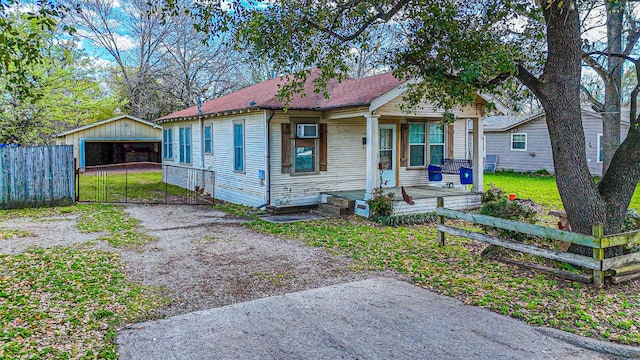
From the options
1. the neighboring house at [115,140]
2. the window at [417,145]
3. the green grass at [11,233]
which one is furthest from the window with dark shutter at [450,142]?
the neighboring house at [115,140]

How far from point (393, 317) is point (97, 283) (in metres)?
4.02

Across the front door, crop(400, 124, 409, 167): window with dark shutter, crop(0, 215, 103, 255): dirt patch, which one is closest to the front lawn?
crop(0, 215, 103, 255): dirt patch

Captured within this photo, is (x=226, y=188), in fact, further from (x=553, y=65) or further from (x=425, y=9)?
(x=553, y=65)

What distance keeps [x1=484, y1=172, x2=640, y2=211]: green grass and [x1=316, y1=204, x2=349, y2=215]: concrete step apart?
655cm

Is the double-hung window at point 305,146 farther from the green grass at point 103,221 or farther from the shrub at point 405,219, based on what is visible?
the green grass at point 103,221

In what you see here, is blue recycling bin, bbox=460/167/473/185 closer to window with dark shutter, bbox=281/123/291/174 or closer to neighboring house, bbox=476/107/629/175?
window with dark shutter, bbox=281/123/291/174

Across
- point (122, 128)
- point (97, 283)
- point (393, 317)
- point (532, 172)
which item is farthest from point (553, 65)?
point (122, 128)

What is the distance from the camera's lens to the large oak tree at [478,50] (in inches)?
254

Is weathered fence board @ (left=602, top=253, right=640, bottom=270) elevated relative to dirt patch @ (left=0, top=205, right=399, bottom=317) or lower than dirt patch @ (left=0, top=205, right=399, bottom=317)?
elevated

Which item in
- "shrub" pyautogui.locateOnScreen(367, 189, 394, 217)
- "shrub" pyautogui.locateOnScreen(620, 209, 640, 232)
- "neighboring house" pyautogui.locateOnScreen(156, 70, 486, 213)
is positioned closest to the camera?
"shrub" pyautogui.locateOnScreen(620, 209, 640, 232)

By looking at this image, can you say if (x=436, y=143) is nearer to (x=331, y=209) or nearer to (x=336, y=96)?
(x=336, y=96)

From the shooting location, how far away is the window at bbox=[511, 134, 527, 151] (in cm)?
2534

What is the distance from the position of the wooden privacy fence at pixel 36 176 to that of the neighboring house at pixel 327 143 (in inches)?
175

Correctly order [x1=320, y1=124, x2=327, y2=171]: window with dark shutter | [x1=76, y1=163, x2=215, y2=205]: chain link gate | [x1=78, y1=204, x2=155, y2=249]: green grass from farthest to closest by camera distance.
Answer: [x1=76, y1=163, x2=215, y2=205]: chain link gate → [x1=320, y1=124, x2=327, y2=171]: window with dark shutter → [x1=78, y1=204, x2=155, y2=249]: green grass
